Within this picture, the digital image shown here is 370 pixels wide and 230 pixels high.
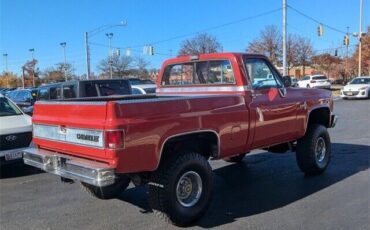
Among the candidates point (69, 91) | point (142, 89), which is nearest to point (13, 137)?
point (69, 91)

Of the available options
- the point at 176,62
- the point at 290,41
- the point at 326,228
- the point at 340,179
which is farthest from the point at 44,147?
the point at 290,41

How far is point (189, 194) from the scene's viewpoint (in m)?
5.42

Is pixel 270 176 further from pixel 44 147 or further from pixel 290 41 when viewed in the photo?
pixel 290 41

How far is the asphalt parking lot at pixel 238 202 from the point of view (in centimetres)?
528

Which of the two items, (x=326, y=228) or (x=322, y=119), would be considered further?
(x=322, y=119)

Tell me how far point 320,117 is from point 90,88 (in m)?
6.15

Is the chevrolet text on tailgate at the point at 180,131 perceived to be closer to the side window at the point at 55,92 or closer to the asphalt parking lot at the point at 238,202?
the asphalt parking lot at the point at 238,202

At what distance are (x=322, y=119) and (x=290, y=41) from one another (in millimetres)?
58444

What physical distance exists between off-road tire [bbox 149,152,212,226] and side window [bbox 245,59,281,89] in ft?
5.64

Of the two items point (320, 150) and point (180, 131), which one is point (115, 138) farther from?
point (320, 150)

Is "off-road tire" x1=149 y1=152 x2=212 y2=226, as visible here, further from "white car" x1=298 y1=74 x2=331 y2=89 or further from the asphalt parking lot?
"white car" x1=298 y1=74 x2=331 y2=89

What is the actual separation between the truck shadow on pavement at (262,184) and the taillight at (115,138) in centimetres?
148

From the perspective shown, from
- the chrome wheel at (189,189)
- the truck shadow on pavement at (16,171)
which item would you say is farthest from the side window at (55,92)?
the chrome wheel at (189,189)

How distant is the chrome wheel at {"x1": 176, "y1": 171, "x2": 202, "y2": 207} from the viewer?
530 centimetres
